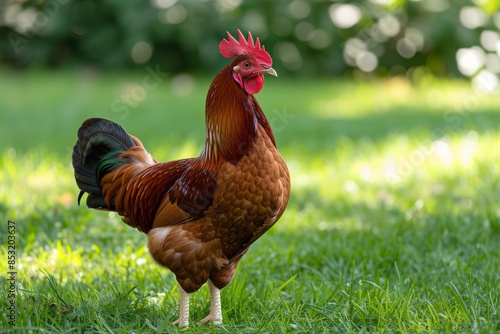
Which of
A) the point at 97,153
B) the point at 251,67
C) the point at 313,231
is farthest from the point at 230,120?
the point at 313,231

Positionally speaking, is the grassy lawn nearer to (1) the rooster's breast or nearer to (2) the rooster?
(2) the rooster

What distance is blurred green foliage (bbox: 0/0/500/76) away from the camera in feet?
41.1

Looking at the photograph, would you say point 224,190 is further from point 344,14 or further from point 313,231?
point 344,14

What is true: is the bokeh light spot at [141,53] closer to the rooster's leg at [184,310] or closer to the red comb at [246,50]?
the red comb at [246,50]

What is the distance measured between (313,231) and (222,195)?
2028 millimetres

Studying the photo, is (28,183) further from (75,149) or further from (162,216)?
(162,216)

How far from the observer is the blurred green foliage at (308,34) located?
1252 cm

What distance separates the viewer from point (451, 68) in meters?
12.6

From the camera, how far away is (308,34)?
42.8ft

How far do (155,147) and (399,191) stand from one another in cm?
230

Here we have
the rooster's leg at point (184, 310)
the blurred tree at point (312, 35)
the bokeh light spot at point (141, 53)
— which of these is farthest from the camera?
the bokeh light spot at point (141, 53)

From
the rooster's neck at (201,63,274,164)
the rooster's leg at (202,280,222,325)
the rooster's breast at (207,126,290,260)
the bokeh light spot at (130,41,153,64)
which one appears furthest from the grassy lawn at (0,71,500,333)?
the bokeh light spot at (130,41,153,64)

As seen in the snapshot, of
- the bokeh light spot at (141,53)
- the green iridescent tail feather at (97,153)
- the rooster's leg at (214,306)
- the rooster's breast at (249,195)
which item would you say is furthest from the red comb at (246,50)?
the bokeh light spot at (141,53)

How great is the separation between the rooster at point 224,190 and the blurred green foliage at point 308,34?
31.4 ft
